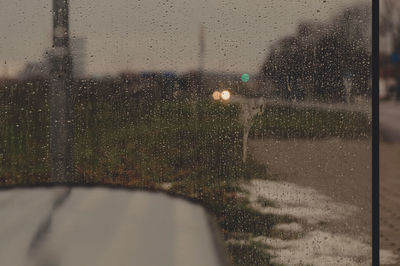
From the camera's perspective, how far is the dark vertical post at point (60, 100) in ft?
6.27

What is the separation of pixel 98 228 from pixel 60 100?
0.52 m

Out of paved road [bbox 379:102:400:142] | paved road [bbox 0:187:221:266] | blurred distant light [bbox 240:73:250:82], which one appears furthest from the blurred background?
paved road [bbox 0:187:221:266]

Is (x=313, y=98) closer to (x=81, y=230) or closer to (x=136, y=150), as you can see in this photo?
(x=136, y=150)

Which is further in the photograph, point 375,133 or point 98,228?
point 375,133

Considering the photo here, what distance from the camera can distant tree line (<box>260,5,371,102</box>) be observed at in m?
1.97

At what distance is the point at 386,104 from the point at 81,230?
4.27 feet

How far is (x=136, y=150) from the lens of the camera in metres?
1.96

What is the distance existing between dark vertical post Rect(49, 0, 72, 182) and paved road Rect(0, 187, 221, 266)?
0.10 metres

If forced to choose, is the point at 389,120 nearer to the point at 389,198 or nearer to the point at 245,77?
the point at 389,198

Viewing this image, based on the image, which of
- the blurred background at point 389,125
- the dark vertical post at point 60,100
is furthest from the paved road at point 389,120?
the dark vertical post at point 60,100

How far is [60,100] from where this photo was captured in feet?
6.37

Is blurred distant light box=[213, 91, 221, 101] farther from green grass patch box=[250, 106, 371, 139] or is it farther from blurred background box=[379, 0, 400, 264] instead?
blurred background box=[379, 0, 400, 264]

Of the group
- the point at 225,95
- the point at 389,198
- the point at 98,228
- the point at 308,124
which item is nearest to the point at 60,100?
the point at 98,228

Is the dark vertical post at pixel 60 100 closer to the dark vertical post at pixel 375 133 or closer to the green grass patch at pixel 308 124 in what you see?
the green grass patch at pixel 308 124
